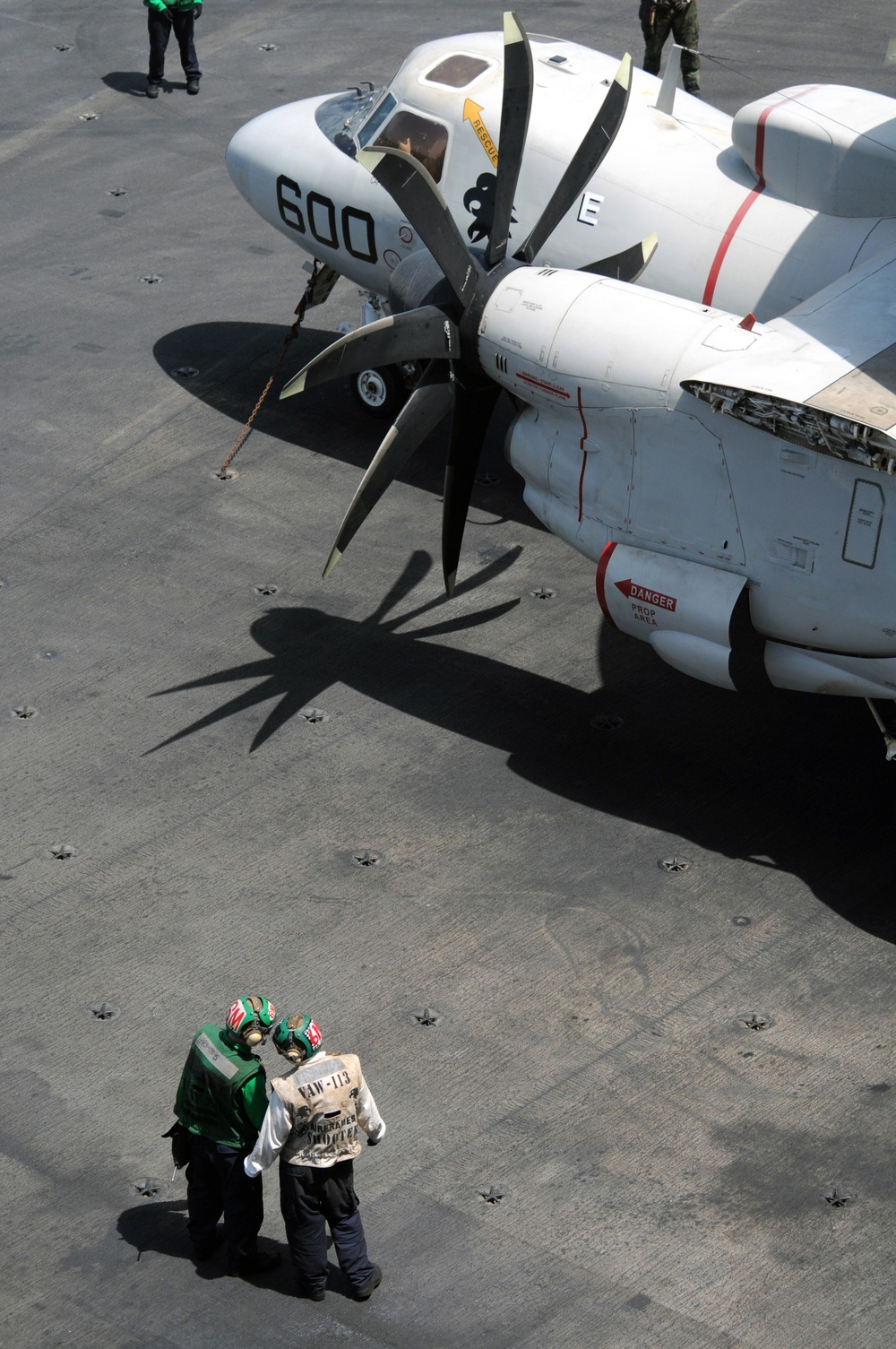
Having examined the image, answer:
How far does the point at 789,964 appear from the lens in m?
12.9

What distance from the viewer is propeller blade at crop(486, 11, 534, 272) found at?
14781 mm

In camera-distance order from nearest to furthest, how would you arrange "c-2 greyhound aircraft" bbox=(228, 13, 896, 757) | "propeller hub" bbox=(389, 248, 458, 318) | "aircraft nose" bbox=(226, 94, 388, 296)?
"c-2 greyhound aircraft" bbox=(228, 13, 896, 757) < "propeller hub" bbox=(389, 248, 458, 318) < "aircraft nose" bbox=(226, 94, 388, 296)

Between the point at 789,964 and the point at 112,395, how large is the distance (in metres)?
11.4

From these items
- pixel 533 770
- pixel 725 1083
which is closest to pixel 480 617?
pixel 533 770

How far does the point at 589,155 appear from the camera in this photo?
50.3 ft

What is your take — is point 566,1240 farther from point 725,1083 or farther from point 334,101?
point 334,101

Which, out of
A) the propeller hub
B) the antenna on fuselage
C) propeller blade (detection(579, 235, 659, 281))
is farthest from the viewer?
the antenna on fuselage

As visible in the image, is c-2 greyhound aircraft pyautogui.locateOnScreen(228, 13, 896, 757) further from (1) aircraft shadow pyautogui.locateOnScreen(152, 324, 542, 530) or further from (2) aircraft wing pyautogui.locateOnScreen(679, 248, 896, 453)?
(1) aircraft shadow pyautogui.locateOnScreen(152, 324, 542, 530)

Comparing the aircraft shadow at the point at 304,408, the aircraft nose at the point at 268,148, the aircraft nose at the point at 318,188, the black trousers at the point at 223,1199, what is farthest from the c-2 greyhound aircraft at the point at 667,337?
the black trousers at the point at 223,1199

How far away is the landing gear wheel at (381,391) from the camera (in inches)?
771

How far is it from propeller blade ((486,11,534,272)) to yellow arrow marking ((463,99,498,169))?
99.3 inches

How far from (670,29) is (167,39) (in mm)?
7680

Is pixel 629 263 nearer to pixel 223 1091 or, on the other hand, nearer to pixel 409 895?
pixel 409 895

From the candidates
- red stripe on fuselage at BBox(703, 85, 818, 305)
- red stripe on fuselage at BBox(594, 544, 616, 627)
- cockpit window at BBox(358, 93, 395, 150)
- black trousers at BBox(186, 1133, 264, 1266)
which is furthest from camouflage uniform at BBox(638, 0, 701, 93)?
black trousers at BBox(186, 1133, 264, 1266)
